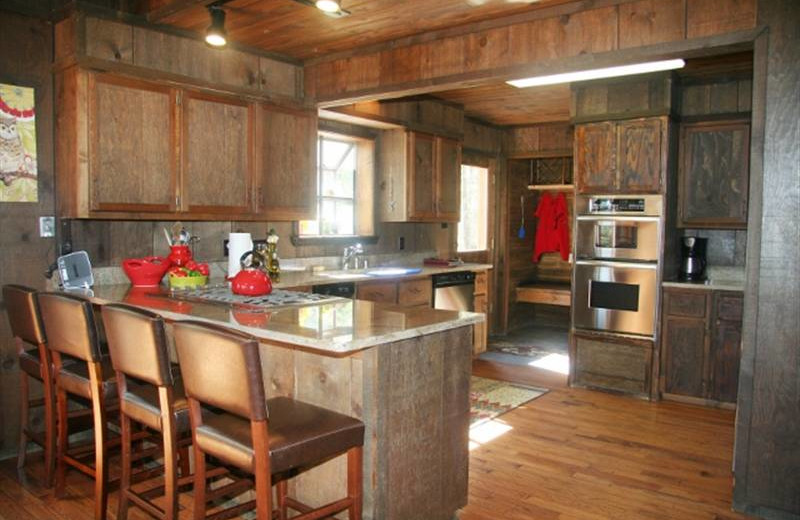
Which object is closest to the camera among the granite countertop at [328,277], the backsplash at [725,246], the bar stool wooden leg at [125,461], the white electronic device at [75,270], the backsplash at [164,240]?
the bar stool wooden leg at [125,461]

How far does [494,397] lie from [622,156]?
6.98 ft

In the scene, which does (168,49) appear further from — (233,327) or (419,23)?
(233,327)

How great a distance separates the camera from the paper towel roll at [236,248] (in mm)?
3998

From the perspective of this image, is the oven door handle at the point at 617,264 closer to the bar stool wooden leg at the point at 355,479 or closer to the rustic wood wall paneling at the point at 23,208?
the bar stool wooden leg at the point at 355,479

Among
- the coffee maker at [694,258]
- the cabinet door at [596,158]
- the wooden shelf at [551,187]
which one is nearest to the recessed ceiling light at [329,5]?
the cabinet door at [596,158]

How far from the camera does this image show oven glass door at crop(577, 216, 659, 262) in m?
4.76

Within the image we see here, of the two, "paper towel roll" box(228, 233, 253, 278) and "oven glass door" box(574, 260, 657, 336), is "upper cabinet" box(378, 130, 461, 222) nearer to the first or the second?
"oven glass door" box(574, 260, 657, 336)

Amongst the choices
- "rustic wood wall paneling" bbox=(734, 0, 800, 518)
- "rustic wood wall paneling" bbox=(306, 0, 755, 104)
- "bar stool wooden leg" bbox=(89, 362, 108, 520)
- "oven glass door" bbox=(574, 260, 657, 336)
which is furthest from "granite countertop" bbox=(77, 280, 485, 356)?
"oven glass door" bbox=(574, 260, 657, 336)

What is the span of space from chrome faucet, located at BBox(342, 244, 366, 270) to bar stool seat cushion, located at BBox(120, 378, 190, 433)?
2.85 metres

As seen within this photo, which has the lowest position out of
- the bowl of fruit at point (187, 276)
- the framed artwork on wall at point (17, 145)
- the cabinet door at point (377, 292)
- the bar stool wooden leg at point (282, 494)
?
the bar stool wooden leg at point (282, 494)

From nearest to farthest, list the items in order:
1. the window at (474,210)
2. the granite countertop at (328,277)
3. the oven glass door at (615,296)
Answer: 1. the granite countertop at (328,277)
2. the oven glass door at (615,296)
3. the window at (474,210)

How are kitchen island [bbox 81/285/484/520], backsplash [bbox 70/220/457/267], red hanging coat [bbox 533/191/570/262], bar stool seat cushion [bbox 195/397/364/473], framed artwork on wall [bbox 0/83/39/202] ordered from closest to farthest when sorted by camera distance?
bar stool seat cushion [bbox 195/397/364/473] < kitchen island [bbox 81/285/484/520] < framed artwork on wall [bbox 0/83/39/202] < backsplash [bbox 70/220/457/267] < red hanging coat [bbox 533/191/570/262]

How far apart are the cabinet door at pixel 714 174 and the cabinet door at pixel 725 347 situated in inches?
26.8

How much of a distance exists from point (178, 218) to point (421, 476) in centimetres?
228
